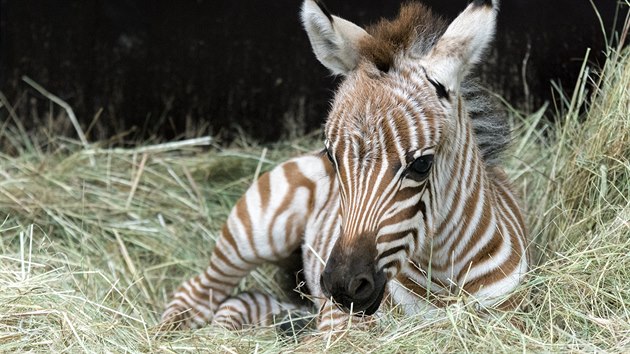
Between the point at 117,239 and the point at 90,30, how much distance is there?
213 cm

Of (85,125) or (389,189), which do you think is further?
(85,125)

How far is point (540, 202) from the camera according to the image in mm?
6766

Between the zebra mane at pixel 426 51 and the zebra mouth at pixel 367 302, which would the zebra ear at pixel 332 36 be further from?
the zebra mouth at pixel 367 302

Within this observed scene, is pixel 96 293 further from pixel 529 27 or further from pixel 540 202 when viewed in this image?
pixel 529 27

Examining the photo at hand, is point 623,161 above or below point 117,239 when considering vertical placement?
above

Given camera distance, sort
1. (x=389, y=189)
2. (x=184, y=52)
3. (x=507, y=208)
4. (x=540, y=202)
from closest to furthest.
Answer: (x=389, y=189)
(x=507, y=208)
(x=540, y=202)
(x=184, y=52)

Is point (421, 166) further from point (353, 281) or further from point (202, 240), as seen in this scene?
point (202, 240)

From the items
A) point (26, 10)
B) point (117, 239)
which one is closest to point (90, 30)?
point (26, 10)

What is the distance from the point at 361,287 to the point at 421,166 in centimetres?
62

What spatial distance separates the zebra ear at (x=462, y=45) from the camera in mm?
→ 4980

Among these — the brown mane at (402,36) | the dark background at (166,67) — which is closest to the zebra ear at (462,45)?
the brown mane at (402,36)

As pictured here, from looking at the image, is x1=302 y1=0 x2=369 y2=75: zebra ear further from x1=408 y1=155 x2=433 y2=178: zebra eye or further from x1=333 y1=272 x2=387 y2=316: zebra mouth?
x1=333 y1=272 x2=387 y2=316: zebra mouth

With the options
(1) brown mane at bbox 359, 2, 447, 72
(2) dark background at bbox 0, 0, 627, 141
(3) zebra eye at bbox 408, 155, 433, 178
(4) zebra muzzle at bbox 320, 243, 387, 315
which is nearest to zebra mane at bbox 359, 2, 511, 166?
(1) brown mane at bbox 359, 2, 447, 72

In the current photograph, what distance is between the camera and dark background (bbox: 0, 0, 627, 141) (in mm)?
8406
